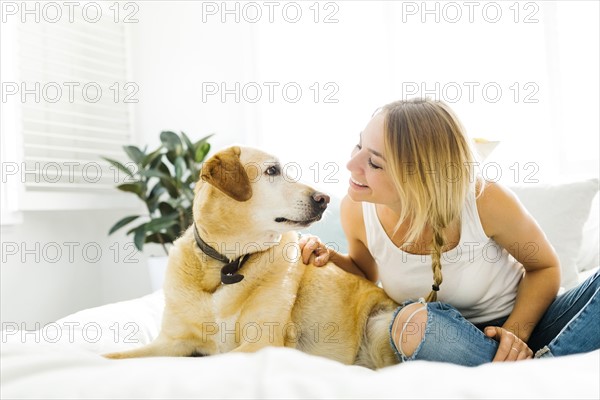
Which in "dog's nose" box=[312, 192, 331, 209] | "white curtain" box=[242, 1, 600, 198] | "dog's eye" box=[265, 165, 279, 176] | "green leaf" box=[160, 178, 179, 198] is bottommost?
"dog's nose" box=[312, 192, 331, 209]

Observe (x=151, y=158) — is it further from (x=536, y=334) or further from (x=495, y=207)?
(x=536, y=334)

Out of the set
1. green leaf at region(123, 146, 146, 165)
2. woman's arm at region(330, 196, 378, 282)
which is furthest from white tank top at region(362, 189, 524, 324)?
green leaf at region(123, 146, 146, 165)

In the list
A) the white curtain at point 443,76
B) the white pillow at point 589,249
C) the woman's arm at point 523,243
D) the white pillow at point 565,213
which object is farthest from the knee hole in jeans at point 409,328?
the white curtain at point 443,76

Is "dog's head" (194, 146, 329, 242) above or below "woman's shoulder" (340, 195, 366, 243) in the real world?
above

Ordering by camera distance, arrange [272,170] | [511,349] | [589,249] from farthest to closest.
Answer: [589,249], [272,170], [511,349]

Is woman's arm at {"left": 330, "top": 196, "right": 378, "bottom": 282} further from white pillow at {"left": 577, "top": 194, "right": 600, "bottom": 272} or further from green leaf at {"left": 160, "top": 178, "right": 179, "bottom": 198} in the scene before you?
green leaf at {"left": 160, "top": 178, "right": 179, "bottom": 198}

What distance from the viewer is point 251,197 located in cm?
157

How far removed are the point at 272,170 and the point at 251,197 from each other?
0.38ft

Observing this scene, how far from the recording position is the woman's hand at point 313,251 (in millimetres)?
1721

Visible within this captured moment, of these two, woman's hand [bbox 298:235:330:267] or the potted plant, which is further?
the potted plant

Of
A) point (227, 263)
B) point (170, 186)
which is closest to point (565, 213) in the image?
point (227, 263)

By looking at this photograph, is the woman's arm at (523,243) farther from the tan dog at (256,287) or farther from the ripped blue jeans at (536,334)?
the tan dog at (256,287)

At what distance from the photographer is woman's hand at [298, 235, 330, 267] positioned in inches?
67.8

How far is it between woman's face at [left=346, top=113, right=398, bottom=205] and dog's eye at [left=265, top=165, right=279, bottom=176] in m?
0.21
